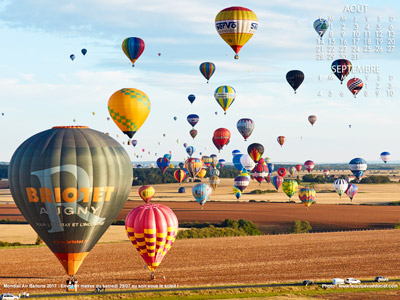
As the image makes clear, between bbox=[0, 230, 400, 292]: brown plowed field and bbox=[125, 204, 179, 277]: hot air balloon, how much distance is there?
1.70 m

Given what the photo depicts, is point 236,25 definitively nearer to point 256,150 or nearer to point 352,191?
point 256,150

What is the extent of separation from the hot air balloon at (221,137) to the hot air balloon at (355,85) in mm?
22663

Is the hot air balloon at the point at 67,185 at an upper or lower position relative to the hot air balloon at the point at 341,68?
lower

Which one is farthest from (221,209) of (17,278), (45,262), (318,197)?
(17,278)

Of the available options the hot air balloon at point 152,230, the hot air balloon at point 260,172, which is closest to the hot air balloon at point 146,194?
the hot air balloon at point 260,172

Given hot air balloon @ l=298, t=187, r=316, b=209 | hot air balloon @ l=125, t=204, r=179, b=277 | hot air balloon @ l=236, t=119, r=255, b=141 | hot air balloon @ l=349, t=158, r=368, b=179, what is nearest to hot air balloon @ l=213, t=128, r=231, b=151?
hot air balloon @ l=236, t=119, r=255, b=141

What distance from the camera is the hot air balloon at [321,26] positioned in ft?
281

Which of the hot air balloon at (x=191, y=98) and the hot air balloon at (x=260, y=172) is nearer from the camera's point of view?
the hot air balloon at (x=191, y=98)

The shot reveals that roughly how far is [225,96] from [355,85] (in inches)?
743

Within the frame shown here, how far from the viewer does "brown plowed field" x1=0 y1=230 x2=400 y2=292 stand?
4178 cm

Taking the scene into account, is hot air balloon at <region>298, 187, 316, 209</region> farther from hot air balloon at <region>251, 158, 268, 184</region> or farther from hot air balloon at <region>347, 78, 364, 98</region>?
hot air balloon at <region>251, 158, 268, 184</region>

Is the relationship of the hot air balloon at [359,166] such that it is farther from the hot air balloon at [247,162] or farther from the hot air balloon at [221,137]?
the hot air balloon at [247,162]

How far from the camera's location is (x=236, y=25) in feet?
206

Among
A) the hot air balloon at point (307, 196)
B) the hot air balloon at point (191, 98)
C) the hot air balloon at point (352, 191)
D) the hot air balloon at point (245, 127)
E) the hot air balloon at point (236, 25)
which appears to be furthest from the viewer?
the hot air balloon at point (352, 191)
